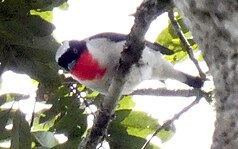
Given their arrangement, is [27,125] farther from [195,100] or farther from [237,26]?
[237,26]

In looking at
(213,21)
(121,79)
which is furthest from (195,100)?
(213,21)

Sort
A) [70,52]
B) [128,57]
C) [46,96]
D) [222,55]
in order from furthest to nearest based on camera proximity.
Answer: [70,52] → [46,96] → [128,57] → [222,55]

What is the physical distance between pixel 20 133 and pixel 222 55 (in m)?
1.51

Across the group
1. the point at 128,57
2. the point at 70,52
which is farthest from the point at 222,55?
the point at 70,52

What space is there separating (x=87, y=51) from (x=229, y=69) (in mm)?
2010

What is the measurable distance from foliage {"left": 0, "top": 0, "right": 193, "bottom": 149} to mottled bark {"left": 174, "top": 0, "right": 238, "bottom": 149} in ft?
3.82

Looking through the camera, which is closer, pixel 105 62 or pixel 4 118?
pixel 4 118

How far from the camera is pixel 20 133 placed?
264 centimetres

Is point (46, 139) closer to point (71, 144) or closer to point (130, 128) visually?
Result: point (71, 144)

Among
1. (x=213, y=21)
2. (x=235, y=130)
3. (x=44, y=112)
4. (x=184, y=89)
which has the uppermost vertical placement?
(x=213, y=21)

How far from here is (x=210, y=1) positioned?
1.31 m

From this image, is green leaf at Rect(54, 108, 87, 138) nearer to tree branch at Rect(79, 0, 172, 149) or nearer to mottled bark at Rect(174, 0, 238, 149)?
tree branch at Rect(79, 0, 172, 149)

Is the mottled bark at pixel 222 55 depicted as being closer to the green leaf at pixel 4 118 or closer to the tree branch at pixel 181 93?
the tree branch at pixel 181 93

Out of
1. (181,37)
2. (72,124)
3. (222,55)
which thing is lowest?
(72,124)
